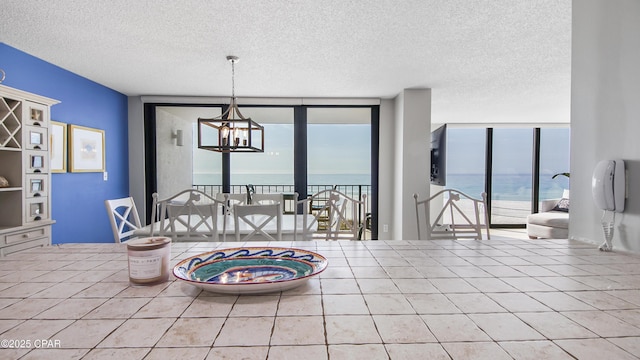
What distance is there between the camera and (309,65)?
3.05 meters

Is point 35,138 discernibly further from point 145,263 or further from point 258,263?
point 258,263

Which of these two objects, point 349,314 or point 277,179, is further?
point 277,179

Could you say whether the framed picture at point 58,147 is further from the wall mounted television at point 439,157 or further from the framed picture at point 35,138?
the wall mounted television at point 439,157

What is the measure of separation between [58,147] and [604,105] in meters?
4.42

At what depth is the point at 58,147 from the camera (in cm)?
315

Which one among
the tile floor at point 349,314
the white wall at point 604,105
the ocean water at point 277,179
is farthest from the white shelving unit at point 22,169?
the ocean water at point 277,179

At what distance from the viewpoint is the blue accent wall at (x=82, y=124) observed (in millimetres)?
2775

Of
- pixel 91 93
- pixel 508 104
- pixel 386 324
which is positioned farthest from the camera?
pixel 508 104

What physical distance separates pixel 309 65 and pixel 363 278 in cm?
261

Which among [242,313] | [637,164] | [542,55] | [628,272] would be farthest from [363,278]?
[542,55]

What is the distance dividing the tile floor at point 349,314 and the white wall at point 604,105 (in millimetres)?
307

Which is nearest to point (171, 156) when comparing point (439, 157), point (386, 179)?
point (386, 179)

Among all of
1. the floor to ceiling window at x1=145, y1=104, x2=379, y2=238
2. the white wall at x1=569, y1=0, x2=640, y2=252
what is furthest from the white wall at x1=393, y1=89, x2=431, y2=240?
the white wall at x1=569, y1=0, x2=640, y2=252

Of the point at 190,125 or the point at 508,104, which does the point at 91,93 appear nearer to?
the point at 190,125
